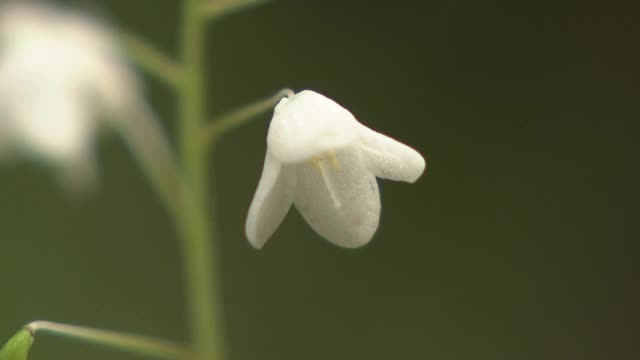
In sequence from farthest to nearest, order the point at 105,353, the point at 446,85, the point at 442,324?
the point at 446,85 → the point at 442,324 → the point at 105,353

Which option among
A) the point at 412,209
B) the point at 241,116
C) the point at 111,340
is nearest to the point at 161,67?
the point at 241,116

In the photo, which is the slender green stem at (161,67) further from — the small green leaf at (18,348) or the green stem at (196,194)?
the small green leaf at (18,348)

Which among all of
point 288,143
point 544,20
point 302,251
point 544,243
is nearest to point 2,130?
point 288,143

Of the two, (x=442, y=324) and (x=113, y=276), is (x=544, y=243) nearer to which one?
(x=442, y=324)

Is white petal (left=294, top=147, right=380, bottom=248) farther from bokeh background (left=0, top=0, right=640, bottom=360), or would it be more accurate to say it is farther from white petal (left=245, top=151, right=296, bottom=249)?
bokeh background (left=0, top=0, right=640, bottom=360)

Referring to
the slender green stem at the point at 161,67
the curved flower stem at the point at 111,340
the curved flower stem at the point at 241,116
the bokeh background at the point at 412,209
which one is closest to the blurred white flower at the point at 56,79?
the slender green stem at the point at 161,67

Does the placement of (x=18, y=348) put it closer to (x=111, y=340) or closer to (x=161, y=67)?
(x=111, y=340)

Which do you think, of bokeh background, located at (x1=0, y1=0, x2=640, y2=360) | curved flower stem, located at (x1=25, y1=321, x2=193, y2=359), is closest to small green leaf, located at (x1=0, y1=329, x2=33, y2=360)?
curved flower stem, located at (x1=25, y1=321, x2=193, y2=359)
